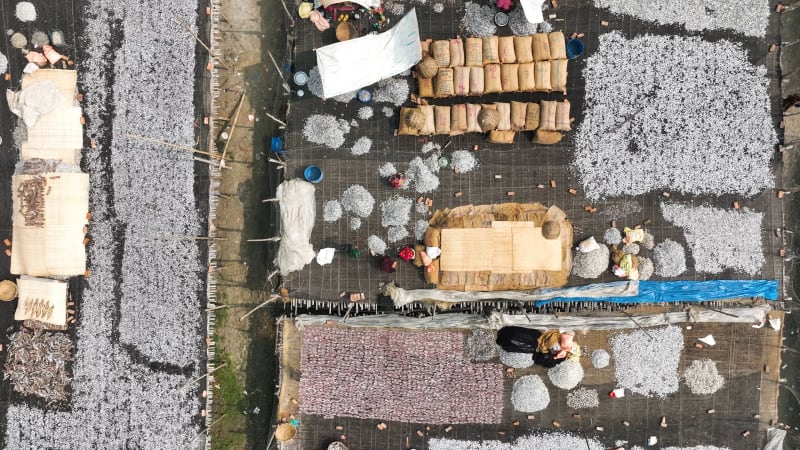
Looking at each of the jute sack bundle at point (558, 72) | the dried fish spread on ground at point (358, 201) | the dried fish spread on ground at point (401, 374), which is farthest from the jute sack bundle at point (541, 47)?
the dried fish spread on ground at point (401, 374)

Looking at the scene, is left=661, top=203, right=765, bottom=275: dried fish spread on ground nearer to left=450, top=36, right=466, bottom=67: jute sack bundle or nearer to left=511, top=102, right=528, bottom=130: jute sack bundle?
left=511, top=102, right=528, bottom=130: jute sack bundle

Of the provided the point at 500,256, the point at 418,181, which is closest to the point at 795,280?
the point at 500,256

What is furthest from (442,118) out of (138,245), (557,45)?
(138,245)

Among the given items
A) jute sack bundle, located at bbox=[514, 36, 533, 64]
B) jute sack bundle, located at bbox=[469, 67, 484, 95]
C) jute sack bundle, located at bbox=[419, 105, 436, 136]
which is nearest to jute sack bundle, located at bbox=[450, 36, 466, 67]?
jute sack bundle, located at bbox=[469, 67, 484, 95]

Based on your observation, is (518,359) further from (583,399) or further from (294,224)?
(294,224)

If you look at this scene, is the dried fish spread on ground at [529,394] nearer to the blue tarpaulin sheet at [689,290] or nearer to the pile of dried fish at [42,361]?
the blue tarpaulin sheet at [689,290]
